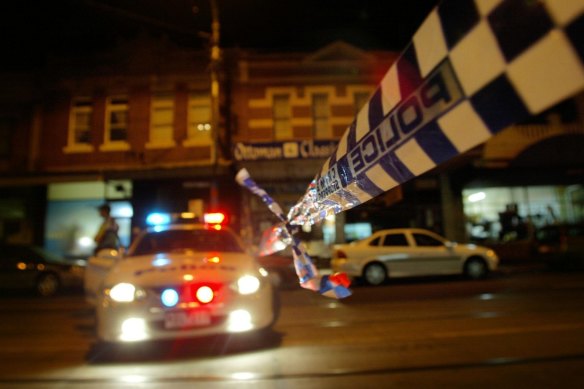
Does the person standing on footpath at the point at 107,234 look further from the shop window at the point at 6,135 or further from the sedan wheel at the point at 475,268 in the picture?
the shop window at the point at 6,135

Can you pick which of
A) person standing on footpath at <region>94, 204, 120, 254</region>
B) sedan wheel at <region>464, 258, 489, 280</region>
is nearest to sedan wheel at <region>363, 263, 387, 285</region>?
sedan wheel at <region>464, 258, 489, 280</region>

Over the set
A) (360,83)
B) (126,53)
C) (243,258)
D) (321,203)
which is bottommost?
(243,258)

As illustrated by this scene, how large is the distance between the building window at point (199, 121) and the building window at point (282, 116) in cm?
256

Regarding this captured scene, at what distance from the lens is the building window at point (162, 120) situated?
1623 cm

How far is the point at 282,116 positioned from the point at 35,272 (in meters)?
9.78

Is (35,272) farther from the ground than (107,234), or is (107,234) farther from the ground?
(107,234)

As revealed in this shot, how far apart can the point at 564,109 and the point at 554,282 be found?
8.27m

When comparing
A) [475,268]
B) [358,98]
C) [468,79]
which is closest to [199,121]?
[358,98]

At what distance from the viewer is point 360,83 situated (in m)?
16.4

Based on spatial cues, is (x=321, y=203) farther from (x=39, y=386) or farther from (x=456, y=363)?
(x=39, y=386)

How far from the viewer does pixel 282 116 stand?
53.8ft

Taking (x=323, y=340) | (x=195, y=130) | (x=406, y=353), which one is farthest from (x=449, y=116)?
(x=195, y=130)

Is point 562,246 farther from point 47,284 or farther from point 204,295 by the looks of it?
point 47,284

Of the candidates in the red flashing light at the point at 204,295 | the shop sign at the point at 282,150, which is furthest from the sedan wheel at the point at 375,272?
the red flashing light at the point at 204,295
